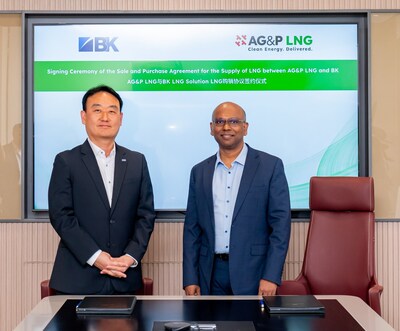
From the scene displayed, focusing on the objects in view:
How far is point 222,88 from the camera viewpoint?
13.8ft

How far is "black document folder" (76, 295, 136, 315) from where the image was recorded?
2320 millimetres

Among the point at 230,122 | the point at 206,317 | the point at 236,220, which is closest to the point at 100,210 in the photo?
the point at 236,220

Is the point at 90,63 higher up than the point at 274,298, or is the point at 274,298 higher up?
the point at 90,63

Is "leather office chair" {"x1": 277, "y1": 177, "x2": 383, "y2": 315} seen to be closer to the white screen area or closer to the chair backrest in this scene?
the chair backrest

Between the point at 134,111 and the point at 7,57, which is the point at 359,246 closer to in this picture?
the point at 134,111

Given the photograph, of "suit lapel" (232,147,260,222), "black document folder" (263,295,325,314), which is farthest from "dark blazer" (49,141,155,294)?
"black document folder" (263,295,325,314)

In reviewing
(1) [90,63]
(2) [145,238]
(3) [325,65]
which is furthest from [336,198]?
(1) [90,63]

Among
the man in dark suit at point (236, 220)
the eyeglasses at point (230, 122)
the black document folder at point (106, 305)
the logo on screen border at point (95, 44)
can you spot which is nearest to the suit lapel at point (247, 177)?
the man in dark suit at point (236, 220)

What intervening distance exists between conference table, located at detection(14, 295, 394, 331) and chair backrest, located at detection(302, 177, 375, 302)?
125cm

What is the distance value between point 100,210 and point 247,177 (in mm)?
823

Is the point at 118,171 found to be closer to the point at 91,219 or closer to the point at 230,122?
the point at 91,219

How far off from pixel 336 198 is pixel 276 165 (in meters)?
0.71

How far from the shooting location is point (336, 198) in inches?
150

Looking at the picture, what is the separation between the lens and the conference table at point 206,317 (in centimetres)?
214
